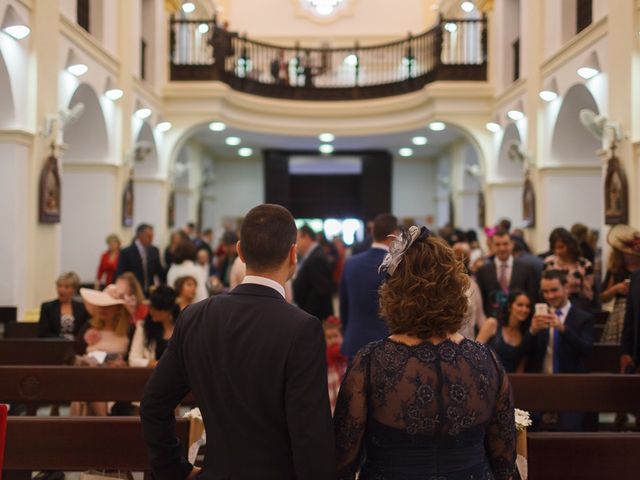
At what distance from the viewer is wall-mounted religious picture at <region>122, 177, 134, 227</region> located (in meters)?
12.5

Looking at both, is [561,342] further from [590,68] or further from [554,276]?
[590,68]

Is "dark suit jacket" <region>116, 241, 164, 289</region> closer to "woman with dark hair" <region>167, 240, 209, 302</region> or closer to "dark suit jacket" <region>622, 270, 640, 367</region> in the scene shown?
"woman with dark hair" <region>167, 240, 209, 302</region>

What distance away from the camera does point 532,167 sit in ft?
40.5

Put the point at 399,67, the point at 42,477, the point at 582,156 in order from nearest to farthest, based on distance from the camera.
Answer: the point at 42,477 < the point at 582,156 < the point at 399,67

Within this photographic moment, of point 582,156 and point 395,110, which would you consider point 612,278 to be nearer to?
point 582,156

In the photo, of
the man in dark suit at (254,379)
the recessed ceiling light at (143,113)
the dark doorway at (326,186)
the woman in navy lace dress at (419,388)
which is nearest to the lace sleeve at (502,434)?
the woman in navy lace dress at (419,388)

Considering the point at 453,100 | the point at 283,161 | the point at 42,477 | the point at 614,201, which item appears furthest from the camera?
the point at 283,161

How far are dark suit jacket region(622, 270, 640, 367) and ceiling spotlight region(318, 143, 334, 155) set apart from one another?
1442 cm

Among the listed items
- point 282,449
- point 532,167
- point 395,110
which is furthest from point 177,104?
point 282,449

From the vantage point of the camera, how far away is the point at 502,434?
239 centimetres

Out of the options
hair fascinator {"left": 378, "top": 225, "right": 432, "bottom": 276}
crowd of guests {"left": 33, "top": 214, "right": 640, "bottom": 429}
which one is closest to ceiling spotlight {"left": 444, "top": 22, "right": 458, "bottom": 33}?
crowd of guests {"left": 33, "top": 214, "right": 640, "bottom": 429}

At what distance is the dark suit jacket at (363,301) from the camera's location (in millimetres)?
5402

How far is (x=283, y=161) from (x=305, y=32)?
4.33 meters

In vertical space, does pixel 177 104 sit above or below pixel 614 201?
above
